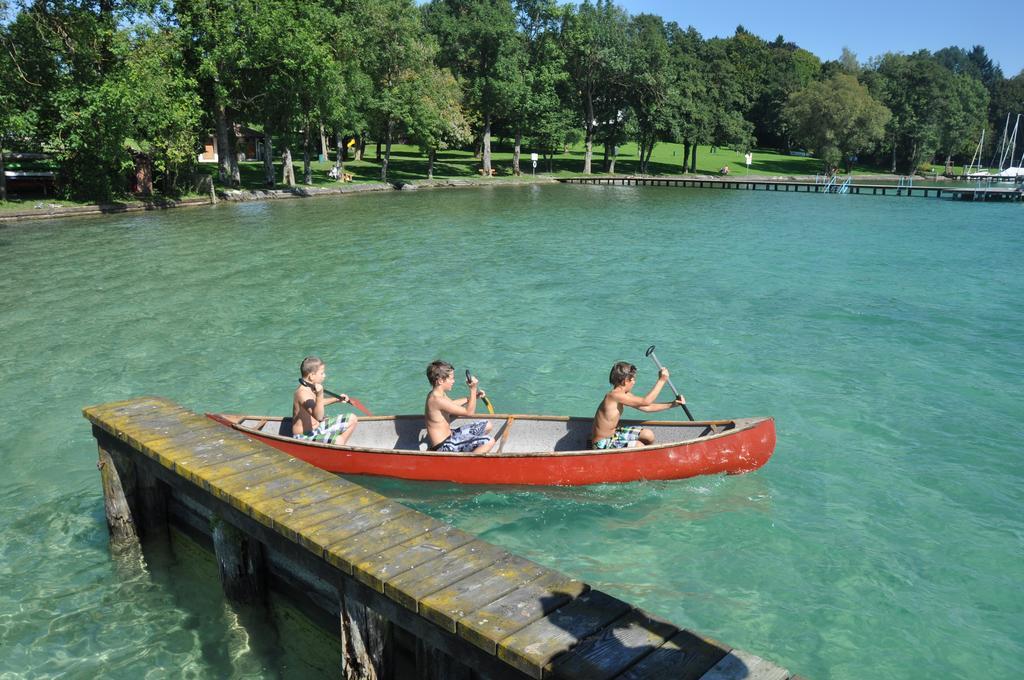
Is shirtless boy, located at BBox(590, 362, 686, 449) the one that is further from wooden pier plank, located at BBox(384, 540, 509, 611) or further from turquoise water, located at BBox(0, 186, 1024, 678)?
wooden pier plank, located at BBox(384, 540, 509, 611)

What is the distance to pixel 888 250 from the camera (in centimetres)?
3434

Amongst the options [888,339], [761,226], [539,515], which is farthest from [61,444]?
[761,226]

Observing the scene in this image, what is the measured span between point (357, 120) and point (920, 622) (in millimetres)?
52283

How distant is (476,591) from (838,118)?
8968cm

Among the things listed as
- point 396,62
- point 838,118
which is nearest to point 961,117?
point 838,118

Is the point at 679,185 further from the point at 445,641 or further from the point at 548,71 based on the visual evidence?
the point at 445,641

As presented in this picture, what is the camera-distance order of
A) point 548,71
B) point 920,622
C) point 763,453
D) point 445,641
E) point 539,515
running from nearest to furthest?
1. point 445,641
2. point 920,622
3. point 539,515
4. point 763,453
5. point 548,71

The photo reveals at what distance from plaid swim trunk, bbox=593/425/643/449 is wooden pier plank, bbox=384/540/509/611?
4544 mm

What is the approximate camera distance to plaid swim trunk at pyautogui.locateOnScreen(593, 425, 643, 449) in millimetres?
10039

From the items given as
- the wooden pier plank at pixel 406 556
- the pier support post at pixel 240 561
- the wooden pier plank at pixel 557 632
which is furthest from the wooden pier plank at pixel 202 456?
the wooden pier plank at pixel 557 632

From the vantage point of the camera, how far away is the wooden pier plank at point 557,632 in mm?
4371

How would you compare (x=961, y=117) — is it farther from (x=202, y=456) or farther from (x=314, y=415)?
(x=202, y=456)

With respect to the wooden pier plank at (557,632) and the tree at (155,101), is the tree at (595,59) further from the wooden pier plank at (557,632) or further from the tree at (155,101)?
the wooden pier plank at (557,632)

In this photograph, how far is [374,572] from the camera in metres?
5.20
